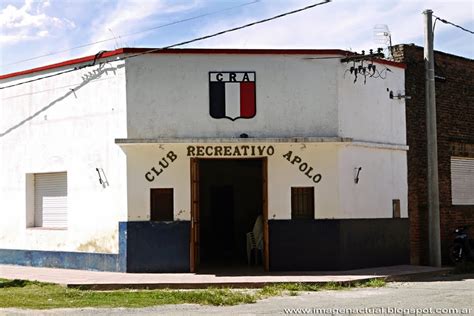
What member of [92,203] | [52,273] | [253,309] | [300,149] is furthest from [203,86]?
[253,309]

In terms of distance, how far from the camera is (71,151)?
65.2ft

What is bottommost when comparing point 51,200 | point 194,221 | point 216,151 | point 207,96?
point 194,221

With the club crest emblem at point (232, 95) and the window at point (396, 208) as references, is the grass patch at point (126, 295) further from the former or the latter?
the club crest emblem at point (232, 95)

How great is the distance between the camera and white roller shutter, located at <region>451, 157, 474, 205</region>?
22.5m

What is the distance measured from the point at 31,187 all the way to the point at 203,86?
243 inches

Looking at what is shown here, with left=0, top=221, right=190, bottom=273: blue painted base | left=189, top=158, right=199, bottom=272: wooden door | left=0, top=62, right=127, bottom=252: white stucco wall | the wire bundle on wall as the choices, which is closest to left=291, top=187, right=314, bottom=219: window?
left=189, top=158, right=199, bottom=272: wooden door

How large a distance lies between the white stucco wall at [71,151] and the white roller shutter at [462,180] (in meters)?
10.0

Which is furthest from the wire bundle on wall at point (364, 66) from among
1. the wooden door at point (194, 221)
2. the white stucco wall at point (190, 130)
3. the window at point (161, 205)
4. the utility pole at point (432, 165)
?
the window at point (161, 205)

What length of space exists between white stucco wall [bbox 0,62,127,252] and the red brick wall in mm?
8049

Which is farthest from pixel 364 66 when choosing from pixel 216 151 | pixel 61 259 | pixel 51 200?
pixel 61 259

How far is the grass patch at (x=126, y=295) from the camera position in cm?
1382

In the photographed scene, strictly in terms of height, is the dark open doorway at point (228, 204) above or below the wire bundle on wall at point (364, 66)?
below

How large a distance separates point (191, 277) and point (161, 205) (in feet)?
6.97

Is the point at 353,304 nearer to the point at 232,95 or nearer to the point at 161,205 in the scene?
the point at 161,205
